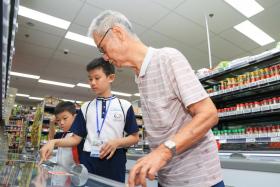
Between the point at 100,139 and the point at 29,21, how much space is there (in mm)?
4841

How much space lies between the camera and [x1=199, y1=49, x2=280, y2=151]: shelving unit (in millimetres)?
2408

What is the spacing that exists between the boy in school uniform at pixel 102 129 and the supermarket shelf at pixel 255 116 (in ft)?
5.12

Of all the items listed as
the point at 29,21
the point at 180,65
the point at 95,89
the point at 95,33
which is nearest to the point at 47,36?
the point at 29,21

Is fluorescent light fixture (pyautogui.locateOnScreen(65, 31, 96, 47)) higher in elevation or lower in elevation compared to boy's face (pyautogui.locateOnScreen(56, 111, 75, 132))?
higher

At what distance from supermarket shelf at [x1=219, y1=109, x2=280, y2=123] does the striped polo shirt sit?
1.86 metres

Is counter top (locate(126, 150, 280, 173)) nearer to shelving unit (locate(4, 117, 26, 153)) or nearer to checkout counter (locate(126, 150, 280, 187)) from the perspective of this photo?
checkout counter (locate(126, 150, 280, 187))

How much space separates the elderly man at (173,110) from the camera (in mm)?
735

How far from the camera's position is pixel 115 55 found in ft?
3.41

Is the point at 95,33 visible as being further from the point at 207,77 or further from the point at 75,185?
the point at 207,77

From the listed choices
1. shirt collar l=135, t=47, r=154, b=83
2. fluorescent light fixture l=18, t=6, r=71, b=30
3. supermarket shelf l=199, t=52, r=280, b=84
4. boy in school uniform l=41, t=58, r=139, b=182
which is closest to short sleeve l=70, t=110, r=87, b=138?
boy in school uniform l=41, t=58, r=139, b=182

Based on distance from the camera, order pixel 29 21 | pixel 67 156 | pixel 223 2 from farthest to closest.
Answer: pixel 29 21, pixel 223 2, pixel 67 156

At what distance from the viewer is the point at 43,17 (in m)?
5.24

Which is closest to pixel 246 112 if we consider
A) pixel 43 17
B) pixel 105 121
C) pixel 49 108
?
pixel 105 121

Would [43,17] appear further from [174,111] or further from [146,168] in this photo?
[146,168]
